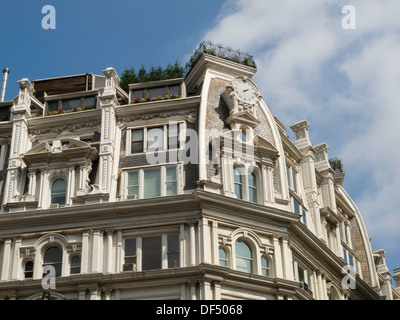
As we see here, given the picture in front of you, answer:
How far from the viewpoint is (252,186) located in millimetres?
56750

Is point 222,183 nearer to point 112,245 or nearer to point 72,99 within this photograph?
point 112,245

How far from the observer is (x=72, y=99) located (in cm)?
6162

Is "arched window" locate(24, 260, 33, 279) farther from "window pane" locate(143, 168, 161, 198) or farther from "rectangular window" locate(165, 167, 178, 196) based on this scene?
"rectangular window" locate(165, 167, 178, 196)

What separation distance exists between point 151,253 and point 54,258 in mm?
6266

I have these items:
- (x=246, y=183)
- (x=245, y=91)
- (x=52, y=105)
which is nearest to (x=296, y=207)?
(x=246, y=183)

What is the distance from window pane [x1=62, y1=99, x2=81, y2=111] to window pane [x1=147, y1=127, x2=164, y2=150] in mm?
6345

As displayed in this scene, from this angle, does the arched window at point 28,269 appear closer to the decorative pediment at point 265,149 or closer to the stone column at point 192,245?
the stone column at point 192,245

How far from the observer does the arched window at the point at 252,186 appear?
184 feet

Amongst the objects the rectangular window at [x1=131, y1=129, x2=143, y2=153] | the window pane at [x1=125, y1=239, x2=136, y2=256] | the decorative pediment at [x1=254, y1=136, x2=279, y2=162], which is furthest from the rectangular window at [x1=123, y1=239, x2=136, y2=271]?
the decorative pediment at [x1=254, y1=136, x2=279, y2=162]

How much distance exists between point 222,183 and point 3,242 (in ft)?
48.0

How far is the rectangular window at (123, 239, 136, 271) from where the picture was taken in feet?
172

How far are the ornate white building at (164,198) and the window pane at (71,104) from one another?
8 cm

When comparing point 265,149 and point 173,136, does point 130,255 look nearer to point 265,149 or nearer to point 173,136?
point 173,136

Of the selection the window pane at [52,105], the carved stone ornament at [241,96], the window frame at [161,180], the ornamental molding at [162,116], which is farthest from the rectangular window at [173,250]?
the window pane at [52,105]
